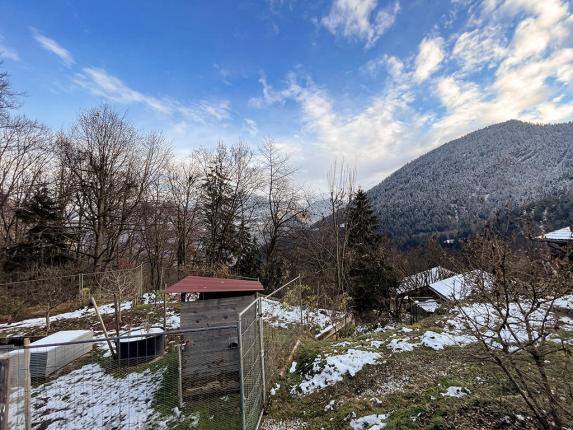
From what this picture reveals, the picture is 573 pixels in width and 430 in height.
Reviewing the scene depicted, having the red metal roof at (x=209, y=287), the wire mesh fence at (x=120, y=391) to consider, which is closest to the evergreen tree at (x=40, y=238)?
the wire mesh fence at (x=120, y=391)

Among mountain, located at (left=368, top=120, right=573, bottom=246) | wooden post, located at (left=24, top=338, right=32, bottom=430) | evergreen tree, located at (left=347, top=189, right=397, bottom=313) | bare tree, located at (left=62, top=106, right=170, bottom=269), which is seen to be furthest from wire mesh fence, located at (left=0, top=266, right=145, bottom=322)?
mountain, located at (left=368, top=120, right=573, bottom=246)

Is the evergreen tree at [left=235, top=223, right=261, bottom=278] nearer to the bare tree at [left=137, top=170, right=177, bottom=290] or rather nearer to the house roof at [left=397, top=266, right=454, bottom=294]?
the bare tree at [left=137, top=170, right=177, bottom=290]

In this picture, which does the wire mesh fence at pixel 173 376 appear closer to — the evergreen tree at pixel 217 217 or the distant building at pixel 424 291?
the distant building at pixel 424 291

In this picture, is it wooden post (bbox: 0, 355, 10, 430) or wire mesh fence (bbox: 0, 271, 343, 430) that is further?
wire mesh fence (bbox: 0, 271, 343, 430)

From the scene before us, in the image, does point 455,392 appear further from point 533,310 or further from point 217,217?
point 217,217

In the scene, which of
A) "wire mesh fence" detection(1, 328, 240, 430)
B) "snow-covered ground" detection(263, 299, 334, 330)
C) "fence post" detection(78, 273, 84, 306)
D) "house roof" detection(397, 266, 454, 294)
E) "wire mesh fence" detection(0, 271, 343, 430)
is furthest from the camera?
"house roof" detection(397, 266, 454, 294)

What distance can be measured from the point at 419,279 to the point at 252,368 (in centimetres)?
2716

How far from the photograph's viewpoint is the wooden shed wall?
5406 millimetres

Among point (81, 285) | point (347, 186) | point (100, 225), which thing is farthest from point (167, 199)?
point (347, 186)

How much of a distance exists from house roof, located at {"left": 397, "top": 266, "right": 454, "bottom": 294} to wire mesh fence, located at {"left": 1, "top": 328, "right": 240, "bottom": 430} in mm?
17870

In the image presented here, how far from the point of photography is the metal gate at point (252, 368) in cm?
423

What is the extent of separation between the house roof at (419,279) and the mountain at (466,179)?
17.2 metres

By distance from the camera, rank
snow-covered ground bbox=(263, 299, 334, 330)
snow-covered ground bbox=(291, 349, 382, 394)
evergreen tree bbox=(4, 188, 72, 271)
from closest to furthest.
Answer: snow-covered ground bbox=(291, 349, 382, 394), snow-covered ground bbox=(263, 299, 334, 330), evergreen tree bbox=(4, 188, 72, 271)

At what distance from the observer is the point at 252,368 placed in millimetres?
4734
